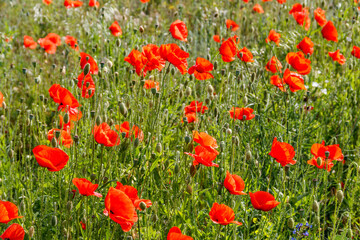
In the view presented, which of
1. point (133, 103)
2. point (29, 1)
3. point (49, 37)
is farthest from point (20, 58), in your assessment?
point (133, 103)

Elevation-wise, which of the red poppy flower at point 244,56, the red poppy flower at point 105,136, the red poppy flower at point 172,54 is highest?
the red poppy flower at point 172,54

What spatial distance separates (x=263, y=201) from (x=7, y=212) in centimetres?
92

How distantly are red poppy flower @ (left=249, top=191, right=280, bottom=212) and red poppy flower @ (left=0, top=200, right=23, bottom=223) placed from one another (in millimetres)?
840

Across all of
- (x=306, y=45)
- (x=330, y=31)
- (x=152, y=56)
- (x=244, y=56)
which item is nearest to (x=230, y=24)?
(x=330, y=31)

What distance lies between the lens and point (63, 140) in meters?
2.28

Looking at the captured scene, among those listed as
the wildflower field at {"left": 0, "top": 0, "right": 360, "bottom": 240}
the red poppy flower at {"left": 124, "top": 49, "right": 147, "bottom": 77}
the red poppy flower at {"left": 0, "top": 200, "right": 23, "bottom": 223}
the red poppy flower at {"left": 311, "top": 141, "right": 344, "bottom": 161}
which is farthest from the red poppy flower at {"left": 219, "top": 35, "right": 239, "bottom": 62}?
the red poppy flower at {"left": 0, "top": 200, "right": 23, "bottom": 223}

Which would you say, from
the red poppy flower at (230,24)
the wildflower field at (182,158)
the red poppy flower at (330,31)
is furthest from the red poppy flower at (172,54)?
the red poppy flower at (230,24)

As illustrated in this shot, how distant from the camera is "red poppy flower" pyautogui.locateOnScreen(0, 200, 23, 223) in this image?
1.46 metres

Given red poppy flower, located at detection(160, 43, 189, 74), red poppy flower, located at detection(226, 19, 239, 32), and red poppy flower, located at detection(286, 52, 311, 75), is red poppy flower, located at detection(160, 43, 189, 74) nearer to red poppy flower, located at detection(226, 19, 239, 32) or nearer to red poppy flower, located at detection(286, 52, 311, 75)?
red poppy flower, located at detection(286, 52, 311, 75)

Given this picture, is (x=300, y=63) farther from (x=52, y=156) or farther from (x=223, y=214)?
(x=52, y=156)

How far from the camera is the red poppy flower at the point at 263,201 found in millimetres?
1620

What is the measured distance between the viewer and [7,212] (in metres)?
1.48

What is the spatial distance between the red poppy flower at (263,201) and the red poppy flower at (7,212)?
2.76 feet

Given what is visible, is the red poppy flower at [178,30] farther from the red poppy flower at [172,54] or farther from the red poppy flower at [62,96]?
the red poppy flower at [62,96]
